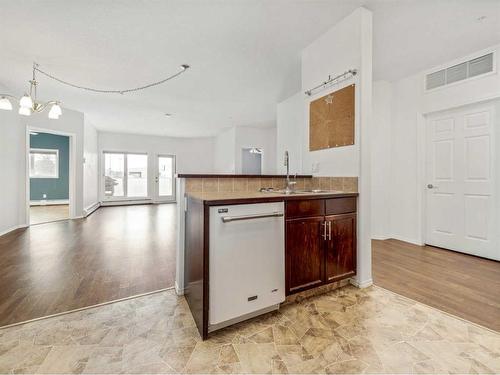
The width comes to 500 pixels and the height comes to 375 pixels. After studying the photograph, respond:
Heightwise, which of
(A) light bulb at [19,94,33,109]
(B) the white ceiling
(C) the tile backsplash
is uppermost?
(B) the white ceiling

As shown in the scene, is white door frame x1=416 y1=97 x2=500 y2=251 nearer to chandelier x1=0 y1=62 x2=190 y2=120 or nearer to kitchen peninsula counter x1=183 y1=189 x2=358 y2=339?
kitchen peninsula counter x1=183 y1=189 x2=358 y2=339

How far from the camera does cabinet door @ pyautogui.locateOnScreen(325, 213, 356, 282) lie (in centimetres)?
209

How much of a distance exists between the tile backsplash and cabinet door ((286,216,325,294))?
63cm

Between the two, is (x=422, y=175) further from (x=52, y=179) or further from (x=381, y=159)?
(x=52, y=179)

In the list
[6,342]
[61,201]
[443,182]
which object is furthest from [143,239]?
[61,201]

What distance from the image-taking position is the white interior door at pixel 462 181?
3064mm

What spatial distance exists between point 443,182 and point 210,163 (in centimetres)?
829

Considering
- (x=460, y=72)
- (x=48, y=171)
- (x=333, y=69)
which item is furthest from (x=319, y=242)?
(x=48, y=171)

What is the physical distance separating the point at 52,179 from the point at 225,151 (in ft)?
21.1

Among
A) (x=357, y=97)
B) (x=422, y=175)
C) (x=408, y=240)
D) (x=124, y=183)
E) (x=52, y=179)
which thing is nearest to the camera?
(x=357, y=97)

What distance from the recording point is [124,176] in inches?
353

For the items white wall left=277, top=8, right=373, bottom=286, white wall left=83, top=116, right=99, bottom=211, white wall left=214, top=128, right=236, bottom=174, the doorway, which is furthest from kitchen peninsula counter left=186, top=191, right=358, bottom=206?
the doorway

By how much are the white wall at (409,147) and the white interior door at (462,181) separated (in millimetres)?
127

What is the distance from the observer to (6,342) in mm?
1487
